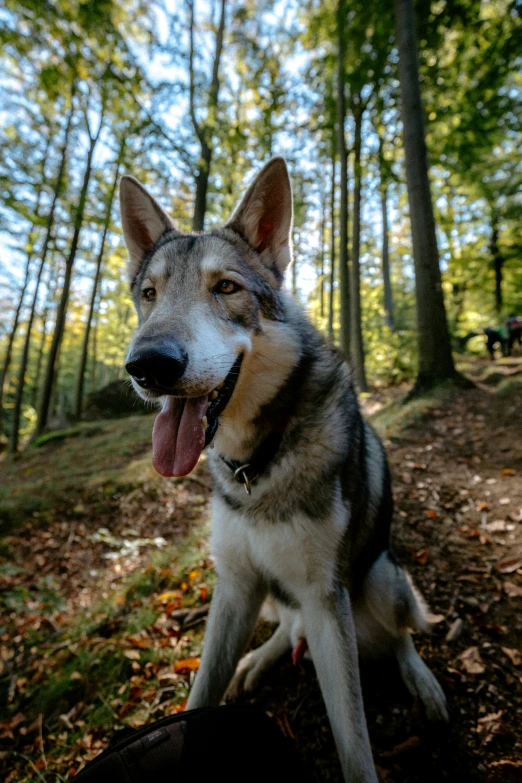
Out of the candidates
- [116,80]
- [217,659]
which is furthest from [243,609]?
[116,80]

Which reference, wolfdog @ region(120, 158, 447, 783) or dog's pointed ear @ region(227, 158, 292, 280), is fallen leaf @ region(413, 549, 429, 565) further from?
dog's pointed ear @ region(227, 158, 292, 280)

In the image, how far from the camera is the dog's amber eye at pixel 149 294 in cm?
220

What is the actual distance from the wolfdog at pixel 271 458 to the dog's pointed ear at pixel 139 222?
28 millimetres

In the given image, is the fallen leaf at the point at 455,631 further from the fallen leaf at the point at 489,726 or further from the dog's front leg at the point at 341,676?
the dog's front leg at the point at 341,676

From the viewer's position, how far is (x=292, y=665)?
2350 millimetres

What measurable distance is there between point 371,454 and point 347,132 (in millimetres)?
11407

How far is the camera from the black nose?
1.47 metres

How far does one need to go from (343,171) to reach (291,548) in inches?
406

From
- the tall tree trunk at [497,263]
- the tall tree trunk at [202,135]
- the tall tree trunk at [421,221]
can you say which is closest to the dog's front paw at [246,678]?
the tall tree trunk at [421,221]

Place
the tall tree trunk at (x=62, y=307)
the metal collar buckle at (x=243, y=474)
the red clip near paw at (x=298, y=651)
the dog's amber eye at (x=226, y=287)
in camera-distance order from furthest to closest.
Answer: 1. the tall tree trunk at (x=62, y=307)
2. the red clip near paw at (x=298, y=651)
3. the dog's amber eye at (x=226, y=287)
4. the metal collar buckle at (x=243, y=474)

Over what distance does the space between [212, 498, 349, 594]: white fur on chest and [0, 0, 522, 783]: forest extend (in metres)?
0.95

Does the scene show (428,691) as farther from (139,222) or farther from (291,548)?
(139,222)

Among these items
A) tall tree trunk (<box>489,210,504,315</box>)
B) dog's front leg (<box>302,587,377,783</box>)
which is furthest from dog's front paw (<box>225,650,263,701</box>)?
tall tree trunk (<box>489,210,504,315</box>)

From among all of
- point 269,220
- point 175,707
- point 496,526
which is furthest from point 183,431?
point 496,526
